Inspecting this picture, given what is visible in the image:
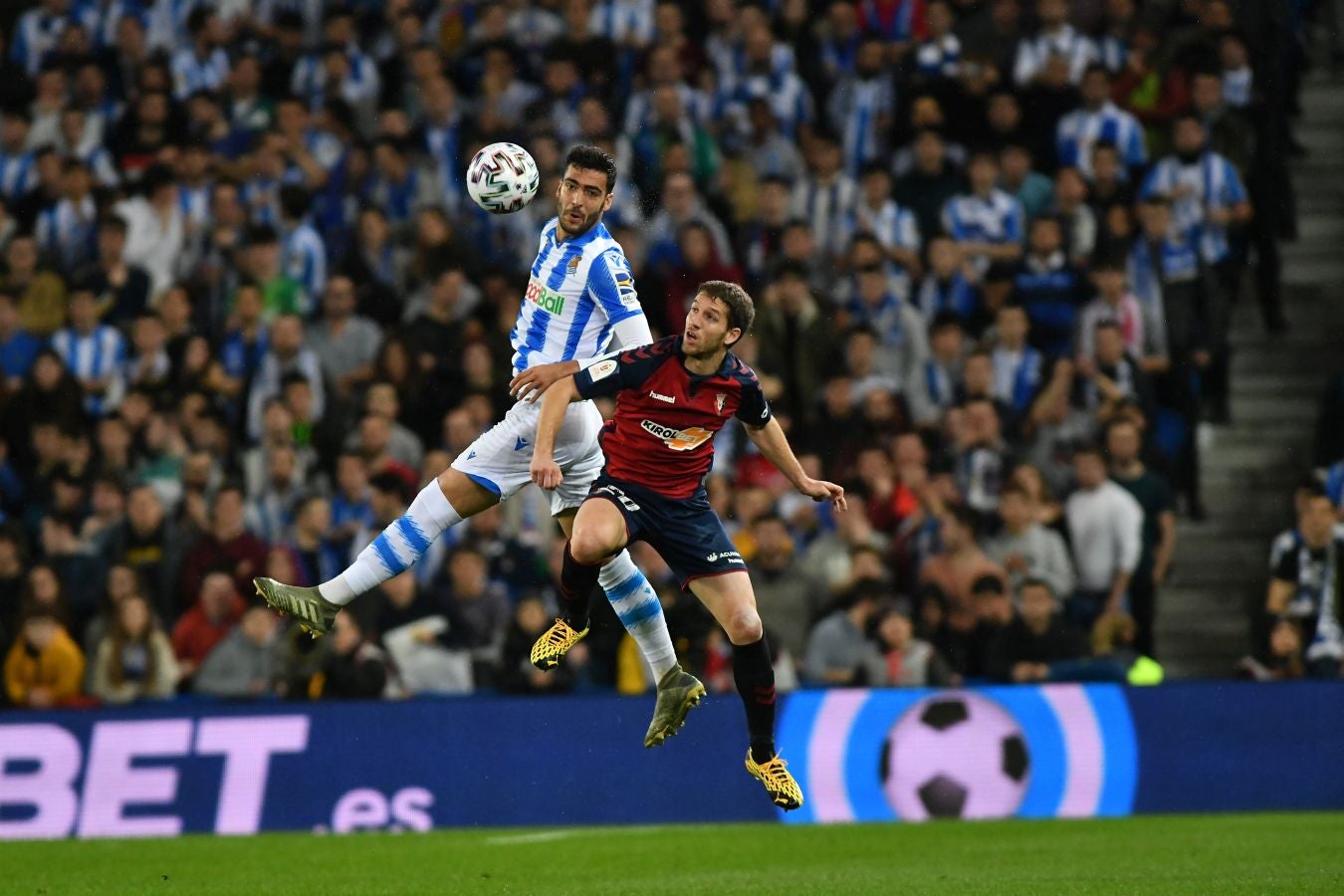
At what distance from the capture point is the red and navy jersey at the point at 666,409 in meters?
9.96

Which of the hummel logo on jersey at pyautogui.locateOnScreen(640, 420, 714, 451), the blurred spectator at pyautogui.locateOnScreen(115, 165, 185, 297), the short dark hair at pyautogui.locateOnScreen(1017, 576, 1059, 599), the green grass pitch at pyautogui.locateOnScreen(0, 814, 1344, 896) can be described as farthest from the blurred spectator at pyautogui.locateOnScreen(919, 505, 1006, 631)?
the blurred spectator at pyautogui.locateOnScreen(115, 165, 185, 297)

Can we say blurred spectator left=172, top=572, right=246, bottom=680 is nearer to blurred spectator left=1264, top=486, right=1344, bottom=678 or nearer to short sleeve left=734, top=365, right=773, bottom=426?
short sleeve left=734, top=365, right=773, bottom=426

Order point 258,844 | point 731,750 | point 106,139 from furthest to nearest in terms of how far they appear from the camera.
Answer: point 106,139, point 731,750, point 258,844

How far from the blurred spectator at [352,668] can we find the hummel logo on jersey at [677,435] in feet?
17.2

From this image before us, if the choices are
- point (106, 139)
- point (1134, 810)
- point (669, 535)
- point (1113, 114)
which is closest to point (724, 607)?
point (669, 535)

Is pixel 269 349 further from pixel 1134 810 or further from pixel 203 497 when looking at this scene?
pixel 1134 810

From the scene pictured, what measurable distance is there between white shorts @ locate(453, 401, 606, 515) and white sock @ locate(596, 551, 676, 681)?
52 cm

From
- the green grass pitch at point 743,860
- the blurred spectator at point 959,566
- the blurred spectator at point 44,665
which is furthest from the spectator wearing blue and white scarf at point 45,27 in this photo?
the blurred spectator at point 959,566

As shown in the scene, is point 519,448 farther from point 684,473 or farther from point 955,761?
point 955,761

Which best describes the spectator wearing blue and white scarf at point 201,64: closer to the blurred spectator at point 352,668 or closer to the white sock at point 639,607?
the blurred spectator at point 352,668

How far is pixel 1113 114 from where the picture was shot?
17.8 m

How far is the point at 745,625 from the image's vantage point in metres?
10.2

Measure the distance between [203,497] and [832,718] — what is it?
5.12m

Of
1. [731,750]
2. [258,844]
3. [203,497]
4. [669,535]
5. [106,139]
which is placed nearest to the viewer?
[669,535]
